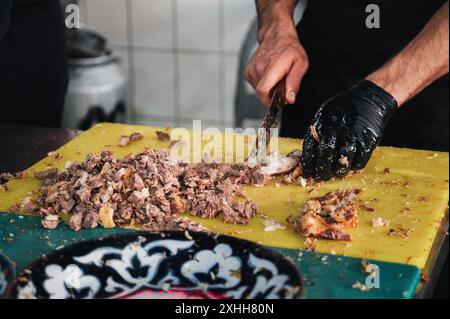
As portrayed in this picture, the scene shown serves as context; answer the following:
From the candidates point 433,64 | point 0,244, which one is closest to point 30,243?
point 0,244

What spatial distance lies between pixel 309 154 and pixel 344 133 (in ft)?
0.33

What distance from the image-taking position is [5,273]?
3.86 feet

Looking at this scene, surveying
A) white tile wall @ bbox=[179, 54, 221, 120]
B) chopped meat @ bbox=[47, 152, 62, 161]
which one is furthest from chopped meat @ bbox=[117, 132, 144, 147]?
white tile wall @ bbox=[179, 54, 221, 120]

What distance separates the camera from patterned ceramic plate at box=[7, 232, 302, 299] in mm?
1185

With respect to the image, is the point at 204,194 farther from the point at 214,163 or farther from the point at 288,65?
the point at 288,65

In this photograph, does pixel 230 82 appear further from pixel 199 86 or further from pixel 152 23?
pixel 152 23

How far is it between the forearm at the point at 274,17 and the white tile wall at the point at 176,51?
5.44 feet

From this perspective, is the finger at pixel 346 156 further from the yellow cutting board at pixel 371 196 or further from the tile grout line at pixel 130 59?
the tile grout line at pixel 130 59

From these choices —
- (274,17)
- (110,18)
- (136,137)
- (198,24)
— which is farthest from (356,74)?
(110,18)

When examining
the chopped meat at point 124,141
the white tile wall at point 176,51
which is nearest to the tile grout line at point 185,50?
the white tile wall at point 176,51

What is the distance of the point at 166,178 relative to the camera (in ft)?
5.26

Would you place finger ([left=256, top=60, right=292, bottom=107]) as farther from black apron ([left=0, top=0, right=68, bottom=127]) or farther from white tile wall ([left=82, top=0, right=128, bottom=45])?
white tile wall ([left=82, top=0, right=128, bottom=45])
